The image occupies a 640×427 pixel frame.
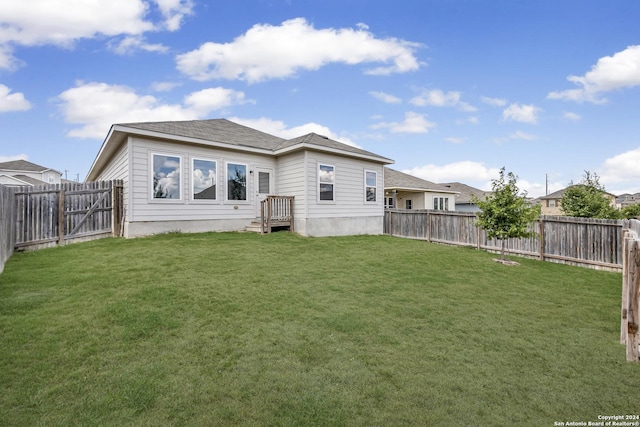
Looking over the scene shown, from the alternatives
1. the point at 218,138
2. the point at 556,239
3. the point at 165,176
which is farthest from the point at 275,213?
the point at 556,239

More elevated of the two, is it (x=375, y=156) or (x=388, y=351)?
(x=375, y=156)

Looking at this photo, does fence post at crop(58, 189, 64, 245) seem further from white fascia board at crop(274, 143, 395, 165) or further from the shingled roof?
the shingled roof

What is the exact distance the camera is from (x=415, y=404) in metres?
2.29

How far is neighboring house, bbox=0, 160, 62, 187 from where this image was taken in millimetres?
29553

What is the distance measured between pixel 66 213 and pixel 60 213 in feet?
0.55

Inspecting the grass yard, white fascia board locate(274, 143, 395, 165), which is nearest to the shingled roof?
white fascia board locate(274, 143, 395, 165)

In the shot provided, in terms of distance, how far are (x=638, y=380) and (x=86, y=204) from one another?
40.7 ft

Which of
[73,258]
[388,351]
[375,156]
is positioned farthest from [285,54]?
[388,351]

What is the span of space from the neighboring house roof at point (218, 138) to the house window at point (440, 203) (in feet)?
38.8

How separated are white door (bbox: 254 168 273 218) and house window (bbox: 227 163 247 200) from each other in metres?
0.55

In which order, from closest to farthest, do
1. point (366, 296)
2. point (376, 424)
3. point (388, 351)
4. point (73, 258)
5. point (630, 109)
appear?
1. point (376, 424)
2. point (388, 351)
3. point (366, 296)
4. point (73, 258)
5. point (630, 109)

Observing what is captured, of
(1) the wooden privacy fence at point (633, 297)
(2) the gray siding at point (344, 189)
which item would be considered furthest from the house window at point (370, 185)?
(1) the wooden privacy fence at point (633, 297)

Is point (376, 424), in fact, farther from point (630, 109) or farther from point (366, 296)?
point (630, 109)

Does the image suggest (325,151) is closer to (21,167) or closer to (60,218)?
(60,218)
